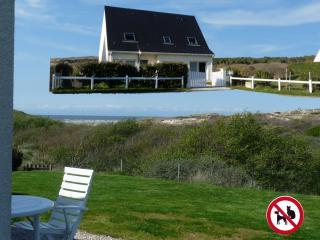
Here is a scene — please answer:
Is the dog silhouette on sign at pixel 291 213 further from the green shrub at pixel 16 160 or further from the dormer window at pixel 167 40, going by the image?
the dormer window at pixel 167 40

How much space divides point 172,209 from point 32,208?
4.25m

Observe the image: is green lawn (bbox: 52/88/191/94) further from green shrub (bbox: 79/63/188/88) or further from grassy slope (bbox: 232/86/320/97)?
grassy slope (bbox: 232/86/320/97)

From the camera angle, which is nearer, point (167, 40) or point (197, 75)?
point (197, 75)

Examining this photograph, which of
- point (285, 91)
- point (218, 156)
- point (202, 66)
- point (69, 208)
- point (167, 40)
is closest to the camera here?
point (69, 208)

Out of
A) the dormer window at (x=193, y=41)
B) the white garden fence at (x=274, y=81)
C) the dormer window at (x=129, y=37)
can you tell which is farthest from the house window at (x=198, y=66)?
the dormer window at (x=129, y=37)

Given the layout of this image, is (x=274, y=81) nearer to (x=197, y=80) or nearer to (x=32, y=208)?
(x=197, y=80)

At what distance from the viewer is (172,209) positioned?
934 centimetres

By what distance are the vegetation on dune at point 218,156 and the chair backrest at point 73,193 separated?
699cm

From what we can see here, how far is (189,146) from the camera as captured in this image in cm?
1545

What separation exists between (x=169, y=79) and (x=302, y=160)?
76.0 ft

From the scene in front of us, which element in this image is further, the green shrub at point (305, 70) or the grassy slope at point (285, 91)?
the green shrub at point (305, 70)

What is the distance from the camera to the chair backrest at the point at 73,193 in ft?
20.9

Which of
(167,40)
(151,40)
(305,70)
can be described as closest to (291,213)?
(151,40)

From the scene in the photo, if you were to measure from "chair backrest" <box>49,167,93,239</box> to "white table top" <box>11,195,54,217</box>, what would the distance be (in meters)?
0.59
